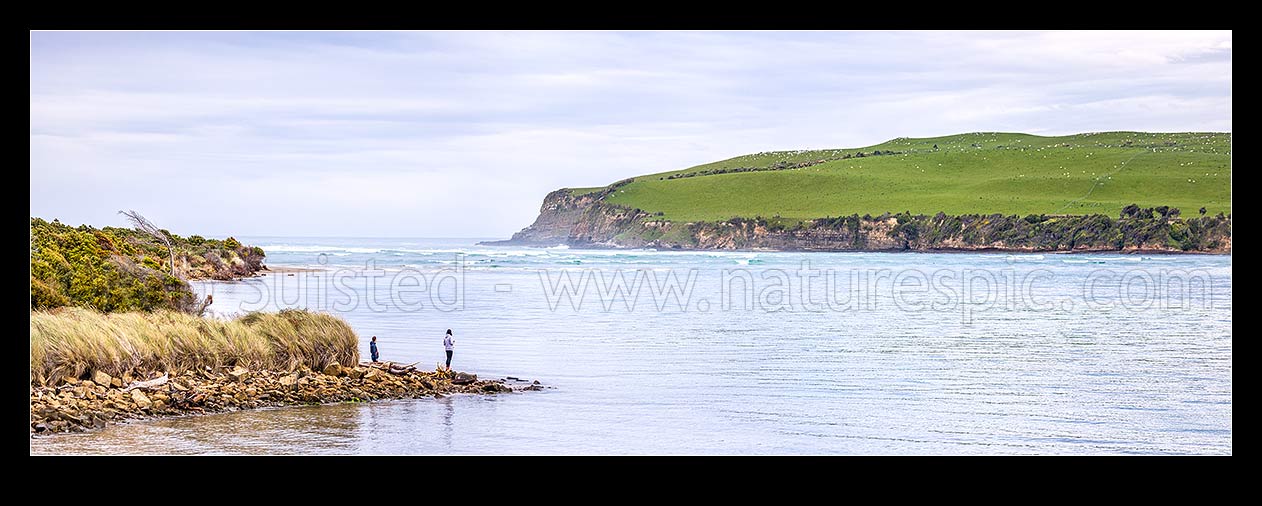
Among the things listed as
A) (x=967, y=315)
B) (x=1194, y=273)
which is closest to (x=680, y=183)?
(x=1194, y=273)

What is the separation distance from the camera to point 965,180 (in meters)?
152

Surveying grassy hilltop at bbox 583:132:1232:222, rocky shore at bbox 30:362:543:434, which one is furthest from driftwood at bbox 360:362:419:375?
grassy hilltop at bbox 583:132:1232:222

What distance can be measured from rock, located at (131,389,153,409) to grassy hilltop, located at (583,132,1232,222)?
11541 cm

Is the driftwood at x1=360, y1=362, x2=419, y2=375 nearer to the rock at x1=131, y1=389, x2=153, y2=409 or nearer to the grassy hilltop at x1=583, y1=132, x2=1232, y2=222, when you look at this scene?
the rock at x1=131, y1=389, x2=153, y2=409

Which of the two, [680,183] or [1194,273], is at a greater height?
[680,183]

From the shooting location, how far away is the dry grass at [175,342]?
1611 centimetres

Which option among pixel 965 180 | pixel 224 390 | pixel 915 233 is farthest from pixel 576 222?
pixel 224 390

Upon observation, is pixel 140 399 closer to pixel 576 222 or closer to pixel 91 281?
pixel 91 281

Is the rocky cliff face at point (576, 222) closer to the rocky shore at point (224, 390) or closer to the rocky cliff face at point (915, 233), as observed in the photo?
the rocky cliff face at point (915, 233)

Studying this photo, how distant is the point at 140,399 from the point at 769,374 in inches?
466
